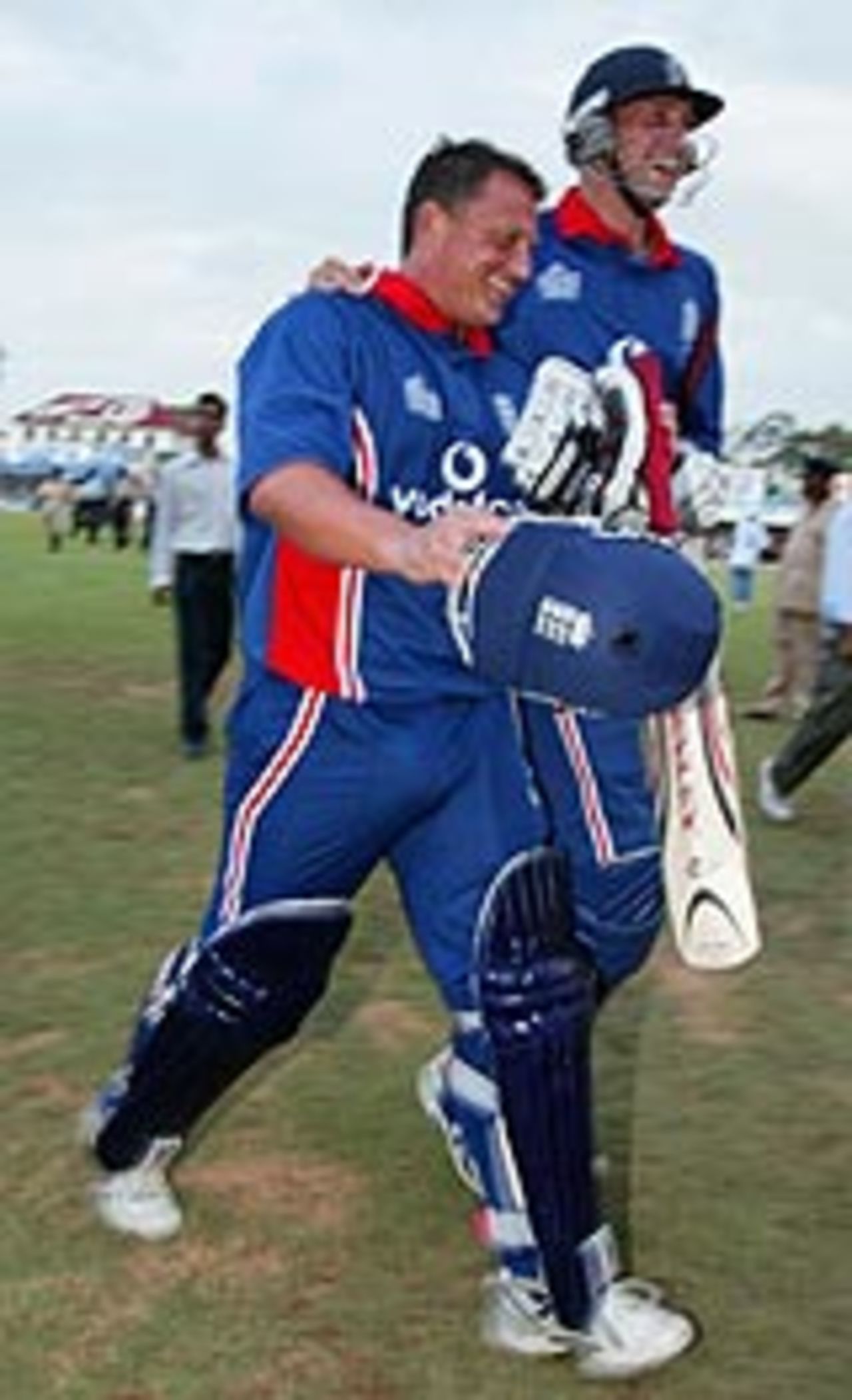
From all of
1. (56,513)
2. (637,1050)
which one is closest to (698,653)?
(637,1050)

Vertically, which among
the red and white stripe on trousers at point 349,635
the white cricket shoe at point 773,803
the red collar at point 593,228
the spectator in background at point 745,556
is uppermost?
the red collar at point 593,228

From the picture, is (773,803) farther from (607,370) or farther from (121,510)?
(121,510)

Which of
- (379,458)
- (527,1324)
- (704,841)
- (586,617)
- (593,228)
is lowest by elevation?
(527,1324)

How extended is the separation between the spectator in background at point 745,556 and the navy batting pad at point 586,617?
22176 millimetres

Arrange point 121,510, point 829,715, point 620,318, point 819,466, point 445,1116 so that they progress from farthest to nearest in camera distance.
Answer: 1. point 121,510
2. point 819,466
3. point 829,715
4. point 445,1116
5. point 620,318

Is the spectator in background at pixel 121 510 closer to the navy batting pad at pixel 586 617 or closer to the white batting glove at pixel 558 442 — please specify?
the white batting glove at pixel 558 442

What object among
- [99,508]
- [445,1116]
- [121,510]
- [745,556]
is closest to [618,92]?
[445,1116]

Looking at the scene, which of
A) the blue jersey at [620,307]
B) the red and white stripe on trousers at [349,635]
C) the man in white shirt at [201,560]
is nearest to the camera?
the red and white stripe on trousers at [349,635]

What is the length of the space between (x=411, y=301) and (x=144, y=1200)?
1869 mm

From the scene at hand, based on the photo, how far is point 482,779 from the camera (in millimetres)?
3779

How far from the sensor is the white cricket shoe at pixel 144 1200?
4293 millimetres

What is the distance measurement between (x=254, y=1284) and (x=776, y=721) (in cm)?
1044

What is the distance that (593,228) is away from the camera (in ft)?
14.0

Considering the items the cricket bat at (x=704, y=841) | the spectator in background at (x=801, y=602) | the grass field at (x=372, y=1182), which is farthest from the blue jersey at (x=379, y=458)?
the spectator in background at (x=801, y=602)
